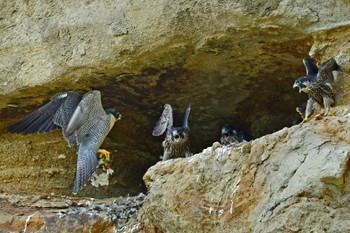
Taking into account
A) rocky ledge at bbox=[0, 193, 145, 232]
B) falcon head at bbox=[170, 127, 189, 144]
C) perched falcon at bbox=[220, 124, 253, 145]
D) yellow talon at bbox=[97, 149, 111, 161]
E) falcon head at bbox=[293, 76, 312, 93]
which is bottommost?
yellow talon at bbox=[97, 149, 111, 161]

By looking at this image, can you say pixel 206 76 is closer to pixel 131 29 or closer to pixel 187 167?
pixel 131 29

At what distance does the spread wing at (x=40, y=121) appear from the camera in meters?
6.62

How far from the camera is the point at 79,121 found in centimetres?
671

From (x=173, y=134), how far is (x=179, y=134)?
51 mm

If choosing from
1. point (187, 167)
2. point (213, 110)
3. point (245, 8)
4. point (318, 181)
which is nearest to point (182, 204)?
point (187, 167)

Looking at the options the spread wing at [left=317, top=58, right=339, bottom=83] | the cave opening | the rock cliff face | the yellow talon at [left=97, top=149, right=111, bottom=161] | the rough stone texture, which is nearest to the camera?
the rough stone texture

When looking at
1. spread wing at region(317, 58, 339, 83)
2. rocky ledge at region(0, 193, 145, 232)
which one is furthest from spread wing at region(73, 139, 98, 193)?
spread wing at region(317, 58, 339, 83)

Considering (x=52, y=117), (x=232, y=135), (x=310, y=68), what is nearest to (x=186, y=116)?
(x=232, y=135)

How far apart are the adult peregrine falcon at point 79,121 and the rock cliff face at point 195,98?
0.32 feet

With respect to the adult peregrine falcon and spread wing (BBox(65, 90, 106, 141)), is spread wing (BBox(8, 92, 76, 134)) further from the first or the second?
spread wing (BBox(65, 90, 106, 141))

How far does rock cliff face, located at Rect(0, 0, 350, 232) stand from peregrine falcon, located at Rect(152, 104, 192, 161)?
0.12 metres

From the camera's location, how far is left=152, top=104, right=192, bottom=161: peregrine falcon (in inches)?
265

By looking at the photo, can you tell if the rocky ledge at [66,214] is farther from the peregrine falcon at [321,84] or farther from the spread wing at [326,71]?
the spread wing at [326,71]

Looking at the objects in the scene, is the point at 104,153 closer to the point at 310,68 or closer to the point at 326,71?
the point at 310,68
